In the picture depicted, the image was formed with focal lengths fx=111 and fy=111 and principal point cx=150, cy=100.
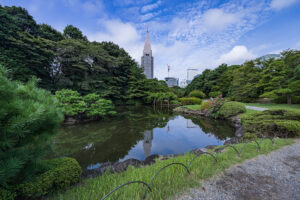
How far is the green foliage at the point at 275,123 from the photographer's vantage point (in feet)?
11.4

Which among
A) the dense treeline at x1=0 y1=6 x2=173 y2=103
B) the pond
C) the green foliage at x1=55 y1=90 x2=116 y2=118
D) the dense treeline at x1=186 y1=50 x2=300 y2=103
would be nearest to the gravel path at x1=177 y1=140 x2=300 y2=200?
the pond

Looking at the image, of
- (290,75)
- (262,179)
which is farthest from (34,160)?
(290,75)

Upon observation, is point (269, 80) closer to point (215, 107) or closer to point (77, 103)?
point (215, 107)

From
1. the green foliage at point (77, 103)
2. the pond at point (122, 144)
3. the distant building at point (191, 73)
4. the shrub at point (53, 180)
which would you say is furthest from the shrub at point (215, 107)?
the distant building at point (191, 73)

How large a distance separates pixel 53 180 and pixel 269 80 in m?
15.7

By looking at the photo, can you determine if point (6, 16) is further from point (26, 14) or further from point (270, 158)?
point (270, 158)

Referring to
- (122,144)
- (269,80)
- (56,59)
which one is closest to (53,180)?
(122,144)

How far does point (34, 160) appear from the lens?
1.23 meters

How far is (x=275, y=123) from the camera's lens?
3.67m

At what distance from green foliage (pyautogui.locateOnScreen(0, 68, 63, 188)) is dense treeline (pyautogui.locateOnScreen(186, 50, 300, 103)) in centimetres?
1399

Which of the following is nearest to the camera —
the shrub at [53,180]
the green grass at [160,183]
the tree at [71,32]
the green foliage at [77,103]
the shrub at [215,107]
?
the shrub at [53,180]

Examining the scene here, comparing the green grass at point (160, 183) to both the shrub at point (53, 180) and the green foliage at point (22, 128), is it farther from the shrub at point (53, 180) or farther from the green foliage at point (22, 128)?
the green foliage at point (22, 128)

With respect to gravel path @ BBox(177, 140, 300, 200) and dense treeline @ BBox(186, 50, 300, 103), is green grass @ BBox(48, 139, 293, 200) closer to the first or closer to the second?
gravel path @ BBox(177, 140, 300, 200)

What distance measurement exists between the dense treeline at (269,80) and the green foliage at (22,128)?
14.0 meters
